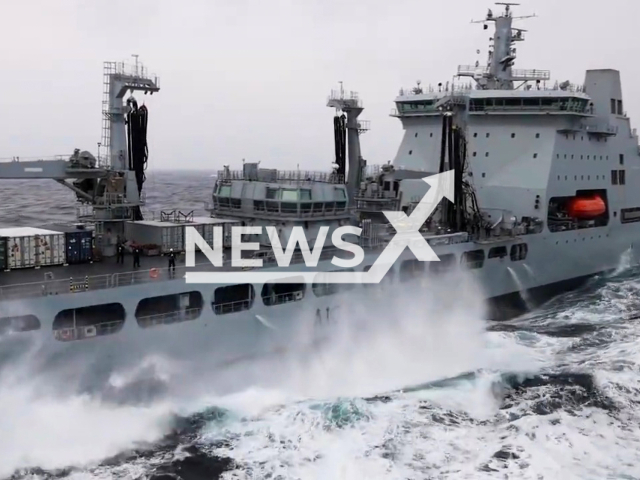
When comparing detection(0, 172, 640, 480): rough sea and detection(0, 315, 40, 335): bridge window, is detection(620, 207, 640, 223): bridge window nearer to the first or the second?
detection(0, 172, 640, 480): rough sea

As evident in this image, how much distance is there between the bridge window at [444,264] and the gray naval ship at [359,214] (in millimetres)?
83

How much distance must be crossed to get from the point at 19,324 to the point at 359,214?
1969cm

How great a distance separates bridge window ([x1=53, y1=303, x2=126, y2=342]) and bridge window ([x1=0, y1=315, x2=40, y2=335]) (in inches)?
25.8

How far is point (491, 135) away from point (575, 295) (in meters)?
9.79

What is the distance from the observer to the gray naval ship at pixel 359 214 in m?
21.0

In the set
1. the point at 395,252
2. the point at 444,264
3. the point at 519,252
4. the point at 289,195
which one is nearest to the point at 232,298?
the point at 289,195

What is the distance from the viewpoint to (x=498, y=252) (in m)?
32.9

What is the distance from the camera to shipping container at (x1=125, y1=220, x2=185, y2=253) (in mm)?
25516

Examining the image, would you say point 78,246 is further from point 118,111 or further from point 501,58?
point 501,58

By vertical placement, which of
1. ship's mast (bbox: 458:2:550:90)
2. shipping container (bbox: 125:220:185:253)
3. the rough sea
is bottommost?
the rough sea

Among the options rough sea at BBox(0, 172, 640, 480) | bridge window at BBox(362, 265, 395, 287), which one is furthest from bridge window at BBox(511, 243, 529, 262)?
bridge window at BBox(362, 265, 395, 287)

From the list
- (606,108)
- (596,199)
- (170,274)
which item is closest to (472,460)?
(170,274)

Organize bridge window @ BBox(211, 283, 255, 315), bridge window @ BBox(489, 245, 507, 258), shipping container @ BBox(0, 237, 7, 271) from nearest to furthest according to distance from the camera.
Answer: shipping container @ BBox(0, 237, 7, 271) → bridge window @ BBox(211, 283, 255, 315) → bridge window @ BBox(489, 245, 507, 258)

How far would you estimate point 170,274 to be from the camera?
21.8 m
